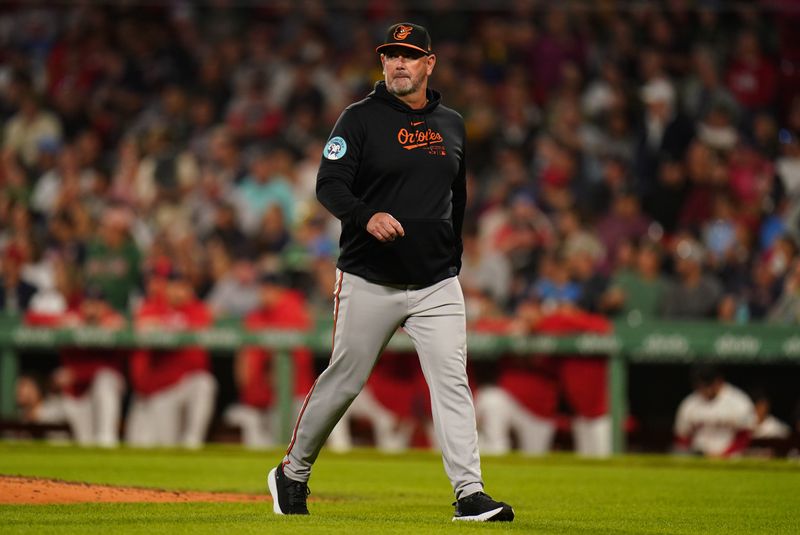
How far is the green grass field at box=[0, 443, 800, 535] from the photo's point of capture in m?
5.73

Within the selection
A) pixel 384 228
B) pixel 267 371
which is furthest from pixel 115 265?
pixel 384 228

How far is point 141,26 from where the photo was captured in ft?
60.0

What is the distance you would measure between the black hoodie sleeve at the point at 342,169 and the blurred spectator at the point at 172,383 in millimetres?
7369

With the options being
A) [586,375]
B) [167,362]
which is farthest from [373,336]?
[167,362]

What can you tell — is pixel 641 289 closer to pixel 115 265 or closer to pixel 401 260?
pixel 115 265

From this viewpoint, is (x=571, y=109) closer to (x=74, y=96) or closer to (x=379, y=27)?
(x=379, y=27)

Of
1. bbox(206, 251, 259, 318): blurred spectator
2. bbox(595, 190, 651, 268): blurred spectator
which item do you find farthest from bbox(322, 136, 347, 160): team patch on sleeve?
bbox(595, 190, 651, 268): blurred spectator

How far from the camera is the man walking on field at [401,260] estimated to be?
19.3ft

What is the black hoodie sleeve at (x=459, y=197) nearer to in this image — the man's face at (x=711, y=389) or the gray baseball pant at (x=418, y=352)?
the gray baseball pant at (x=418, y=352)

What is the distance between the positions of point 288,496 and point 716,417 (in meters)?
6.63

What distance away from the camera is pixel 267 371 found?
43.3 feet

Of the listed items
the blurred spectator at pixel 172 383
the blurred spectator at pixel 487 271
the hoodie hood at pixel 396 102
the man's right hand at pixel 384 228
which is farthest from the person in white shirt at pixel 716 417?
the man's right hand at pixel 384 228

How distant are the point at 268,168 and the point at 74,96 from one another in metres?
3.16

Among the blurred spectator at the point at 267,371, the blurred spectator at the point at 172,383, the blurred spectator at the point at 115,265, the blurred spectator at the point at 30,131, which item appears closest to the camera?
the blurred spectator at the point at 267,371
